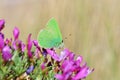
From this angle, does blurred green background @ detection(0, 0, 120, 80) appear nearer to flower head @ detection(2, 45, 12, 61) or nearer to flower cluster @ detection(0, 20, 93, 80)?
flower cluster @ detection(0, 20, 93, 80)

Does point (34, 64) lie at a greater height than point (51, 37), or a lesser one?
lesser

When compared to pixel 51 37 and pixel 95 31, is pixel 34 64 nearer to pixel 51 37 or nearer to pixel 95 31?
pixel 51 37

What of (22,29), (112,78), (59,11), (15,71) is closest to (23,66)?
(15,71)

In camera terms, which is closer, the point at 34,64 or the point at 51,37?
the point at 34,64

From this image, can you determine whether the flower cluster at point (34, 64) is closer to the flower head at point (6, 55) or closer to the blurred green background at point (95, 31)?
the flower head at point (6, 55)

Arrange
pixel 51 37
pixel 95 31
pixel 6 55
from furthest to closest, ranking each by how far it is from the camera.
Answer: pixel 95 31, pixel 51 37, pixel 6 55

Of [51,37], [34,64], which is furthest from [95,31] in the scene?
[34,64]

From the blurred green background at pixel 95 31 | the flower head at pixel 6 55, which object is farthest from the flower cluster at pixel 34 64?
the blurred green background at pixel 95 31
